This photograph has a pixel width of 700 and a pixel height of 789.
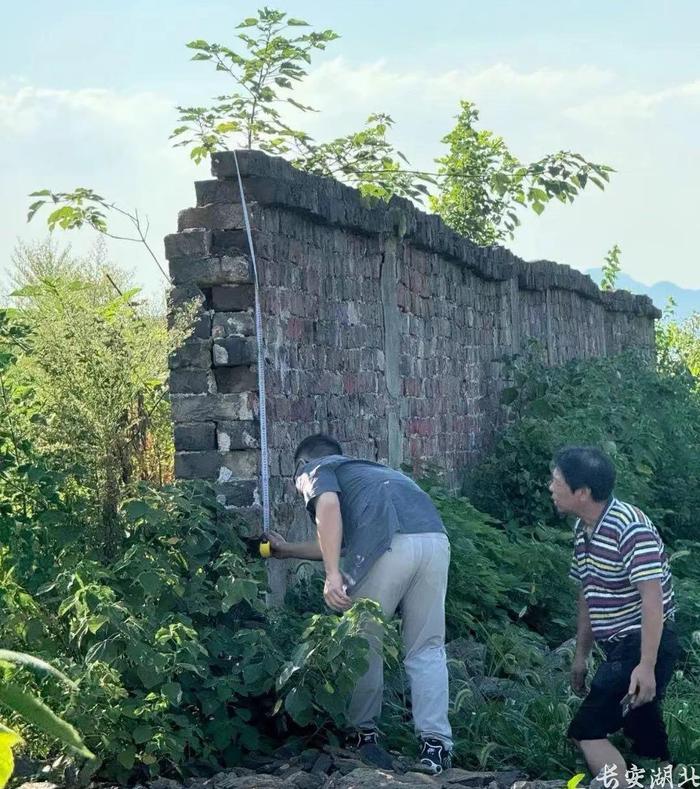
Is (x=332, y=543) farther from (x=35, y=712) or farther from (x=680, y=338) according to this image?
(x=680, y=338)

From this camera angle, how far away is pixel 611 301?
1502 cm

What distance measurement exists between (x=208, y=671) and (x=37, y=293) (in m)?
1.74

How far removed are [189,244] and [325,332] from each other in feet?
3.53

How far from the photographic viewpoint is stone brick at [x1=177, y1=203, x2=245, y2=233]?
569 cm

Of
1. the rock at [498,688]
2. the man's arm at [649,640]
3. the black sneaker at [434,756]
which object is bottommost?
the black sneaker at [434,756]

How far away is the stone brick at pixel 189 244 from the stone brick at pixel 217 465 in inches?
33.8

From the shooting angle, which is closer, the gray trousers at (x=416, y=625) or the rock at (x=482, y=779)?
the rock at (x=482, y=779)

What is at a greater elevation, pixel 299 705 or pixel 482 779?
pixel 299 705

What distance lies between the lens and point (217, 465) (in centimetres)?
565

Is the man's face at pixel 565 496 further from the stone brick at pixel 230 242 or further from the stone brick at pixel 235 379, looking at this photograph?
the stone brick at pixel 230 242

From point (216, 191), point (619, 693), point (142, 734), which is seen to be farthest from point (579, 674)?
point (216, 191)

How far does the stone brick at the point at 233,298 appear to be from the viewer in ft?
18.6

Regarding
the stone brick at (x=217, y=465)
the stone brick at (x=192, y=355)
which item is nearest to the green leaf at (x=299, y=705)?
the stone brick at (x=217, y=465)

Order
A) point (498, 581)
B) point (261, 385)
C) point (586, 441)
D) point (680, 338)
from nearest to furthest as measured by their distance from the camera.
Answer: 1. point (261, 385)
2. point (498, 581)
3. point (586, 441)
4. point (680, 338)
